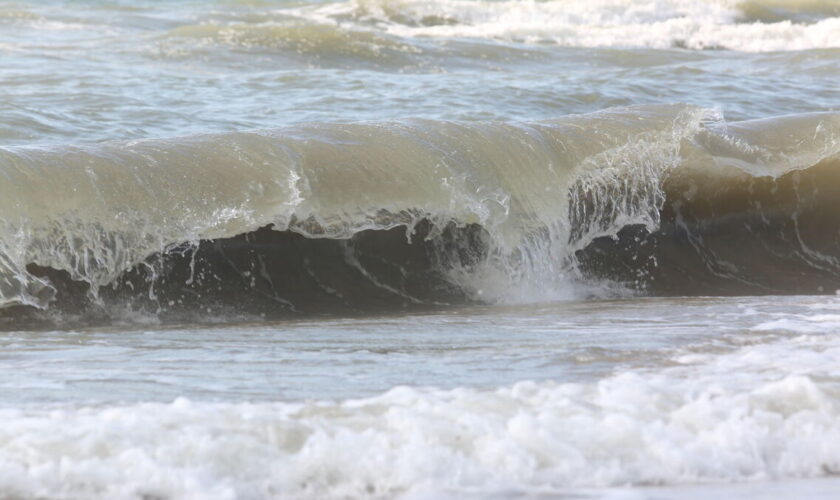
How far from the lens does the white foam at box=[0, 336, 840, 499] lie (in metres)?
2.52

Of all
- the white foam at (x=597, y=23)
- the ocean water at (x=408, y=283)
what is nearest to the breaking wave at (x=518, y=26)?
the white foam at (x=597, y=23)

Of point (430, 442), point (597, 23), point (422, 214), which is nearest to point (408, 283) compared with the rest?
point (422, 214)

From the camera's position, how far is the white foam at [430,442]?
2516 mm

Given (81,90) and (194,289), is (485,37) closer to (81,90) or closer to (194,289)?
(81,90)

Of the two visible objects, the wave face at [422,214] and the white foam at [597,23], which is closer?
the wave face at [422,214]

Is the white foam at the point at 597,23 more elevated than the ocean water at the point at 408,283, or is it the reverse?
the white foam at the point at 597,23

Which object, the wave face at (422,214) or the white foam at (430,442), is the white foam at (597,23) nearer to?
the wave face at (422,214)

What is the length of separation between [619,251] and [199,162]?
231 cm

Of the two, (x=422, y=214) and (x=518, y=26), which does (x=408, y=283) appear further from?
(x=518, y=26)

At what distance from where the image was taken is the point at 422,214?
18.2ft

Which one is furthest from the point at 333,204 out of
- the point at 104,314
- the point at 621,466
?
the point at 621,466

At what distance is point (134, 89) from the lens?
833 centimetres

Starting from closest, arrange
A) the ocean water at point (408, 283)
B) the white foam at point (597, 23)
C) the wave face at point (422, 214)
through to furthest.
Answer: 1. the ocean water at point (408, 283)
2. the wave face at point (422, 214)
3. the white foam at point (597, 23)

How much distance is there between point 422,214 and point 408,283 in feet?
1.16
